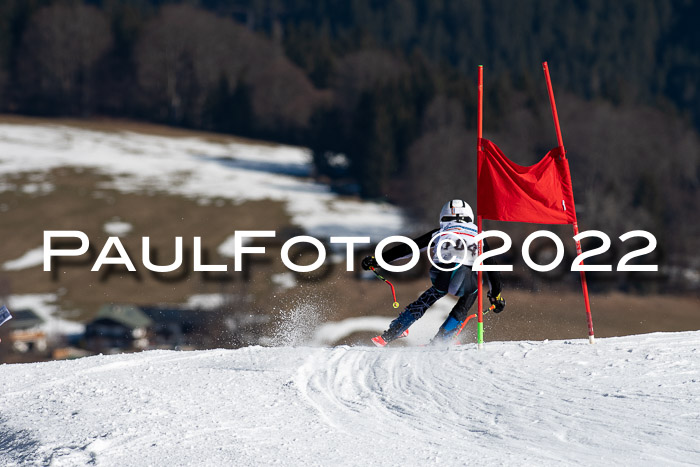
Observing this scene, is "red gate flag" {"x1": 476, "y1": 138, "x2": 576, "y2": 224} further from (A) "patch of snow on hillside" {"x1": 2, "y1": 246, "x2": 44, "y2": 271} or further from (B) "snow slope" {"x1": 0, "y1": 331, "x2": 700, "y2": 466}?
(A) "patch of snow on hillside" {"x1": 2, "y1": 246, "x2": 44, "y2": 271}

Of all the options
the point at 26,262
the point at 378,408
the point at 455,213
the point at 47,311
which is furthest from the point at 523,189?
the point at 26,262

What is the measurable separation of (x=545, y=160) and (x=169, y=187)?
50686 mm

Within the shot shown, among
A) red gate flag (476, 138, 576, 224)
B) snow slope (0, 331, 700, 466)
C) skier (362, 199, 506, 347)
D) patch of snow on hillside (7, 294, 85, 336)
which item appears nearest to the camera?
snow slope (0, 331, 700, 466)

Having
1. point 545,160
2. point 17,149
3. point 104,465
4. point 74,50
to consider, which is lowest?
point 104,465

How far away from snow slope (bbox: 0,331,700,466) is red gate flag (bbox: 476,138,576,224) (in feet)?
4.32

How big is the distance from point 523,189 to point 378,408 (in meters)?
3.12

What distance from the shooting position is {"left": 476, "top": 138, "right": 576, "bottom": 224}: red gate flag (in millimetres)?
8844

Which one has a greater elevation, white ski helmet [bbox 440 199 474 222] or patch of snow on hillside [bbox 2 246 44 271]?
patch of snow on hillside [bbox 2 246 44 271]

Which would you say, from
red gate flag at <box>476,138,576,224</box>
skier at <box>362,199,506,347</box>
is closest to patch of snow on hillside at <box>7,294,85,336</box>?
skier at <box>362,199,506,347</box>

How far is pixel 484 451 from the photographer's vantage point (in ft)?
18.7

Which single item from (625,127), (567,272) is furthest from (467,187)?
(625,127)

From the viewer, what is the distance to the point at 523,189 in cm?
886

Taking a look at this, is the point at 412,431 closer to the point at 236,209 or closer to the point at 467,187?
the point at 467,187

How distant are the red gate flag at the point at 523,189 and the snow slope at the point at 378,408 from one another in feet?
4.32
